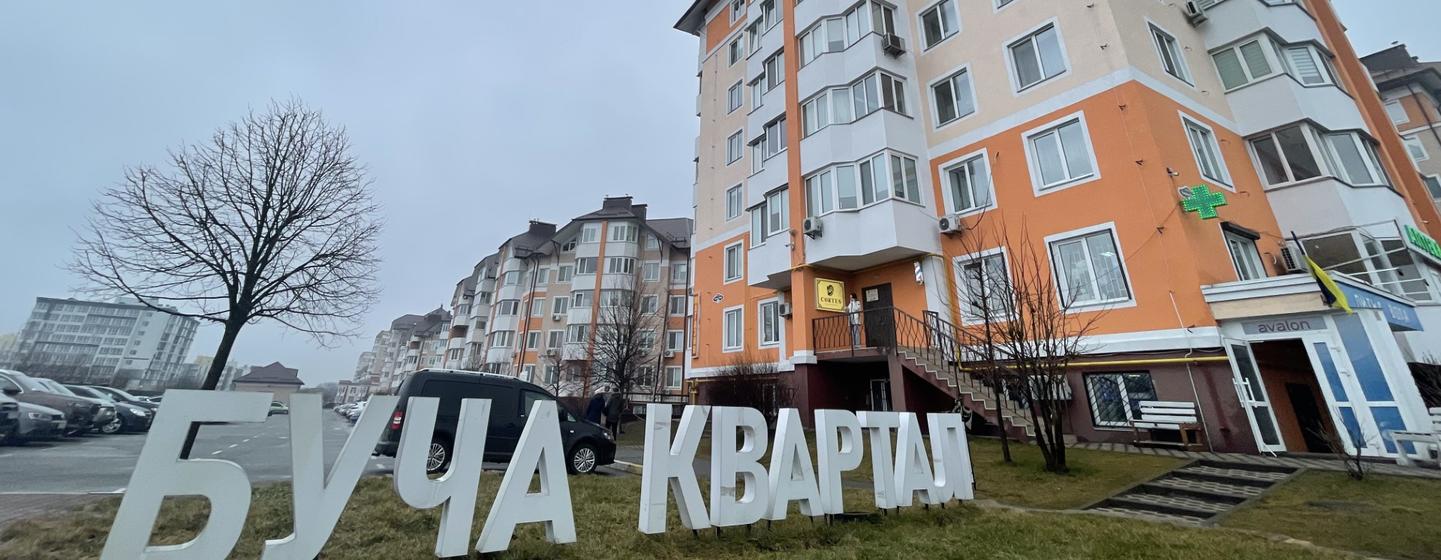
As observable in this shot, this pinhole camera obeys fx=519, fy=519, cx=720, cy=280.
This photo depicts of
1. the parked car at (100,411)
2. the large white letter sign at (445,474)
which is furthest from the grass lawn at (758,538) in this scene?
the parked car at (100,411)

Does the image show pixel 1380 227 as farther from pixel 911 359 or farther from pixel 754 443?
pixel 754 443

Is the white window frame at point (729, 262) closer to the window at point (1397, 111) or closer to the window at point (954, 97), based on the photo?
the window at point (954, 97)

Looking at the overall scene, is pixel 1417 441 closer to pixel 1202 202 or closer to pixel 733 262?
pixel 1202 202

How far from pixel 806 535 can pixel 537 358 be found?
39110mm

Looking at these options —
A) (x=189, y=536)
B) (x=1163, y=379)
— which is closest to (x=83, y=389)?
(x=189, y=536)

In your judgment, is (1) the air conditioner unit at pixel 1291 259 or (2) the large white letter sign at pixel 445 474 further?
(1) the air conditioner unit at pixel 1291 259

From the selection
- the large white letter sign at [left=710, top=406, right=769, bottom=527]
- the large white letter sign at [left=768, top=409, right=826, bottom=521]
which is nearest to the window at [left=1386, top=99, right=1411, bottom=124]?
the large white letter sign at [left=768, top=409, right=826, bottom=521]

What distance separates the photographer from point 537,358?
40.6 meters

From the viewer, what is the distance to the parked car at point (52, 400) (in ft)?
40.9

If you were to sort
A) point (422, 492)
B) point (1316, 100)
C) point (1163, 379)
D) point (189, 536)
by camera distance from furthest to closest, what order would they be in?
1. point (1316, 100)
2. point (1163, 379)
3. point (189, 536)
4. point (422, 492)

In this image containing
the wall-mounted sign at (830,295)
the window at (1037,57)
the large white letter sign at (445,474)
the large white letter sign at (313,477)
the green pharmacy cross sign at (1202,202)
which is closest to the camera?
the large white letter sign at (313,477)

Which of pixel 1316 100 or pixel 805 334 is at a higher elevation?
pixel 1316 100

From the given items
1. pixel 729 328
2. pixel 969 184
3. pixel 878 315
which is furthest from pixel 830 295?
pixel 729 328

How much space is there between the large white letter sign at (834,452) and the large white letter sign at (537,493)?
7.73 feet
